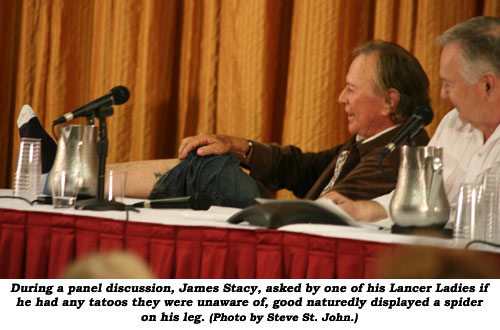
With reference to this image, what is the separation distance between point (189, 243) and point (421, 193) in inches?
20.4

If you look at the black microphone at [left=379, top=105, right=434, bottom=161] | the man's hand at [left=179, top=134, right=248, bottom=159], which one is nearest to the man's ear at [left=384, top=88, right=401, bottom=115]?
the man's hand at [left=179, top=134, right=248, bottom=159]

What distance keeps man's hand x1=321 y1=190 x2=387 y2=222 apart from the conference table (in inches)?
7.6

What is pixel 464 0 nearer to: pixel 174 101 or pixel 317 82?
pixel 317 82

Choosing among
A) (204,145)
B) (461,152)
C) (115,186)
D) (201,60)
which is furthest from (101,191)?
(201,60)

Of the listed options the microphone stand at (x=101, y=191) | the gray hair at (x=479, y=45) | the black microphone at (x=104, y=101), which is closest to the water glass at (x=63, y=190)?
the microphone stand at (x=101, y=191)

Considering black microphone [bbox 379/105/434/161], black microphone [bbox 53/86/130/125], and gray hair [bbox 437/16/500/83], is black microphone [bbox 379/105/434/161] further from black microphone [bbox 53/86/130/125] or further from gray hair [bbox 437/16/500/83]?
black microphone [bbox 53/86/130/125]

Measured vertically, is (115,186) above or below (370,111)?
below

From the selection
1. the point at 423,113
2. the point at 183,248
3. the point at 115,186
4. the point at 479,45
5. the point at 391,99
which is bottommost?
the point at 183,248

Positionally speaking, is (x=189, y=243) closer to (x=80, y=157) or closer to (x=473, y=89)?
(x=80, y=157)

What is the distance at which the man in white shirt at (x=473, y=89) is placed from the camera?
1978 mm

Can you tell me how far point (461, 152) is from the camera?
210cm

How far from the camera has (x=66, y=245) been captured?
166 centimetres
